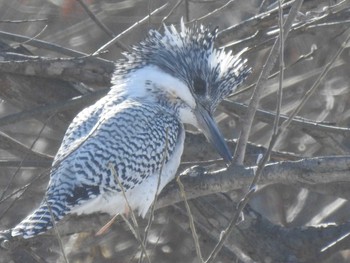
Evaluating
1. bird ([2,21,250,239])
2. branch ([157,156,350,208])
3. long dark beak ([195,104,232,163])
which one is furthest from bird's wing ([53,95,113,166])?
branch ([157,156,350,208])

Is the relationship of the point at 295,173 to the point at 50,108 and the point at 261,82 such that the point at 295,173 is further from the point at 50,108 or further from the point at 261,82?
the point at 50,108

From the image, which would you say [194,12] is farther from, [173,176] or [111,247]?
[173,176]

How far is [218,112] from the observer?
208 inches

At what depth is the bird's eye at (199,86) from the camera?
4.22 metres

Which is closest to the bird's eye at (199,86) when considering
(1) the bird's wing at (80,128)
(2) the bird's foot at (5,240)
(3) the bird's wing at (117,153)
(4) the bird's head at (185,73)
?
(4) the bird's head at (185,73)

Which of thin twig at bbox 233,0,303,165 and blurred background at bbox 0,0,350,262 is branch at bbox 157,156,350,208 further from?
blurred background at bbox 0,0,350,262

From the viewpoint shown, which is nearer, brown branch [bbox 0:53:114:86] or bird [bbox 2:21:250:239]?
bird [bbox 2:21:250:239]

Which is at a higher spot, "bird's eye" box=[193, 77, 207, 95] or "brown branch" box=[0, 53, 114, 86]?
"brown branch" box=[0, 53, 114, 86]

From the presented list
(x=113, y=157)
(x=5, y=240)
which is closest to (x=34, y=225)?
(x=5, y=240)

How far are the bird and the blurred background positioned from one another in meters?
0.14

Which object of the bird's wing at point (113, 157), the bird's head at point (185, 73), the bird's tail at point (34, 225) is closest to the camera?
the bird's tail at point (34, 225)

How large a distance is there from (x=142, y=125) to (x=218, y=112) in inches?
52.9

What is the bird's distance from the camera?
12.0 ft

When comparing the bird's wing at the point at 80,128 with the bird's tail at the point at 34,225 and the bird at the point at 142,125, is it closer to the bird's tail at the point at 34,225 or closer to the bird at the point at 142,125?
the bird at the point at 142,125
